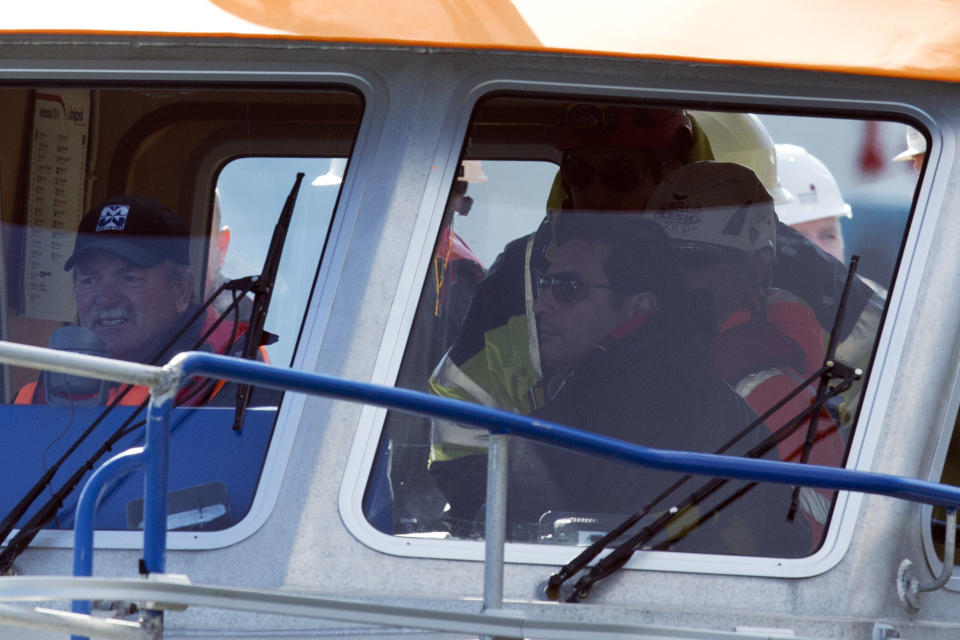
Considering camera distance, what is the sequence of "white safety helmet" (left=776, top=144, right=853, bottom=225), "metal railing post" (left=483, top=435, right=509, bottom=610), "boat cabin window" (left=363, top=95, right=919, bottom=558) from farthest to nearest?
"white safety helmet" (left=776, top=144, right=853, bottom=225) < "boat cabin window" (left=363, top=95, right=919, bottom=558) < "metal railing post" (left=483, top=435, right=509, bottom=610)

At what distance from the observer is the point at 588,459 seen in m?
2.43

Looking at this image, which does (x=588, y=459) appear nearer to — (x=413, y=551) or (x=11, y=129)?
(x=413, y=551)

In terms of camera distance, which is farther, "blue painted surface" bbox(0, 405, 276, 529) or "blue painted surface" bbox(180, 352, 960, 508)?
"blue painted surface" bbox(0, 405, 276, 529)

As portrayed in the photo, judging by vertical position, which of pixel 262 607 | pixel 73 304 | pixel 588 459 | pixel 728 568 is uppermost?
pixel 73 304

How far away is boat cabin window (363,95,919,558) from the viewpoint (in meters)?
2.40

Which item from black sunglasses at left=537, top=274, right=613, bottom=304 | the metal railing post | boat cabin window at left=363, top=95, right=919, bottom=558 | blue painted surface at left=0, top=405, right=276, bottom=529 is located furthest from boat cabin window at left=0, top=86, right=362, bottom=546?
the metal railing post

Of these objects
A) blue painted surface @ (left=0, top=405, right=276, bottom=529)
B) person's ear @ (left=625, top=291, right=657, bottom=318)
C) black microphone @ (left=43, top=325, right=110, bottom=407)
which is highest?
person's ear @ (left=625, top=291, right=657, bottom=318)

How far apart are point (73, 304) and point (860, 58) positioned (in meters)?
1.64

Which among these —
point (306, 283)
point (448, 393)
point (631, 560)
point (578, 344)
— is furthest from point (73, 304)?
point (631, 560)

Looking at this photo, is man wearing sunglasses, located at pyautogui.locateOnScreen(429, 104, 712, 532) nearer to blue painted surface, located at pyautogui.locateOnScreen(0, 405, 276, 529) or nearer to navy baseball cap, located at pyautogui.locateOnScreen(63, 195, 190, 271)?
blue painted surface, located at pyautogui.locateOnScreen(0, 405, 276, 529)

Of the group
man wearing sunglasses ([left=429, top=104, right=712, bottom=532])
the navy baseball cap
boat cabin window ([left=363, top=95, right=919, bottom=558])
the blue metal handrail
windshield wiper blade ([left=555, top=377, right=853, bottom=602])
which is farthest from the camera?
the navy baseball cap

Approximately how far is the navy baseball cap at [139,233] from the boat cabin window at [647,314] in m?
0.58

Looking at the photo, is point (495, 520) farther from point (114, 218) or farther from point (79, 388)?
point (114, 218)

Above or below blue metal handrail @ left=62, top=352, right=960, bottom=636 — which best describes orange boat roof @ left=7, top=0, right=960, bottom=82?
above
